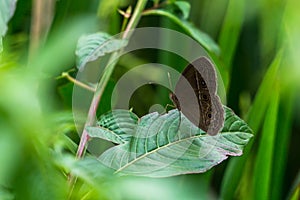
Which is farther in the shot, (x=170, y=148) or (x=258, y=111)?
(x=258, y=111)

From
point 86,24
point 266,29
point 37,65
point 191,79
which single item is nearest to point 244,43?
point 266,29

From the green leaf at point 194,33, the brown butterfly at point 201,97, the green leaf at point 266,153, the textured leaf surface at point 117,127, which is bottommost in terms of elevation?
the green leaf at point 266,153

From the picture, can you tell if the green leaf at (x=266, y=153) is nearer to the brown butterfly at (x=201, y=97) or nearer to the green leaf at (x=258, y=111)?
the green leaf at (x=258, y=111)

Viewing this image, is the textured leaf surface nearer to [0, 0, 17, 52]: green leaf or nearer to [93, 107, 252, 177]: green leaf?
[93, 107, 252, 177]: green leaf

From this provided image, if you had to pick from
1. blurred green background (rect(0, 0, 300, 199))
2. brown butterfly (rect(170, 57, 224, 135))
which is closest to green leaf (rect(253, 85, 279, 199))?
blurred green background (rect(0, 0, 300, 199))

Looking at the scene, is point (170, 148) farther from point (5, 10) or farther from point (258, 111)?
point (258, 111)

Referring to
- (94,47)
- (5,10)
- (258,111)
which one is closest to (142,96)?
(258,111)

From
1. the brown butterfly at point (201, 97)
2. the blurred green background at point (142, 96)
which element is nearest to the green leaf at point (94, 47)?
the blurred green background at point (142, 96)
